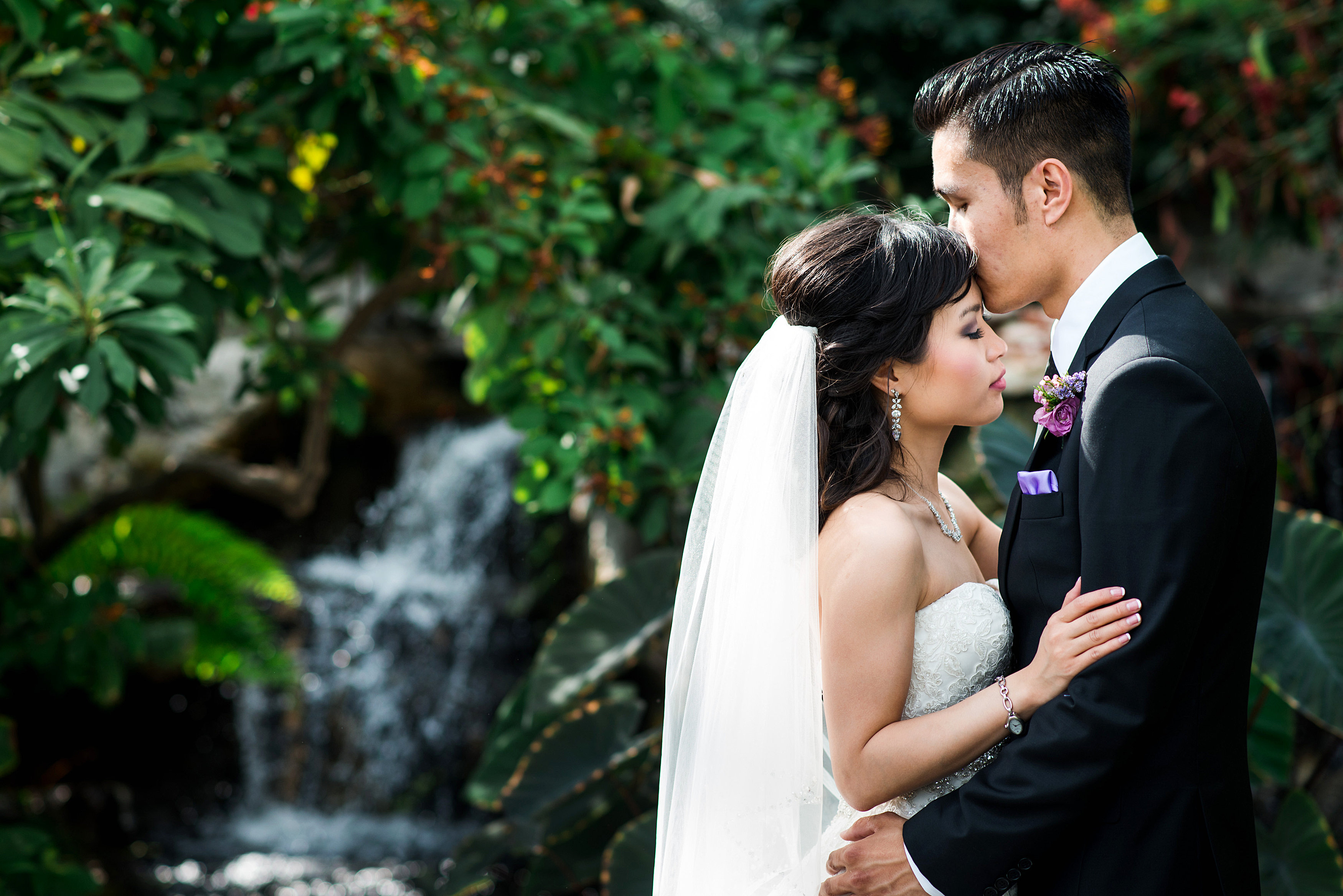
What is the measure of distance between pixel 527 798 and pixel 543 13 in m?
2.49

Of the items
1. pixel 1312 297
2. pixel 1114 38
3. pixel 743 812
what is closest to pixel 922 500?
pixel 743 812

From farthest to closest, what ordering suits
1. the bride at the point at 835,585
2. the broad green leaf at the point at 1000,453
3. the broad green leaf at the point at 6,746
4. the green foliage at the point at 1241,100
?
the green foliage at the point at 1241,100
the broad green leaf at the point at 6,746
the broad green leaf at the point at 1000,453
the bride at the point at 835,585

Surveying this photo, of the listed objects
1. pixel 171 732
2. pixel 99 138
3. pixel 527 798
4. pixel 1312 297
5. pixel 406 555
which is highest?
pixel 99 138

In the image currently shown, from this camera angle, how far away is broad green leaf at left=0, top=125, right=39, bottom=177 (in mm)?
2219

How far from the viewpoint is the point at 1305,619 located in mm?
2695

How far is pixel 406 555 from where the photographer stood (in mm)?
7113

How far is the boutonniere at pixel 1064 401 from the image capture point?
5.31ft

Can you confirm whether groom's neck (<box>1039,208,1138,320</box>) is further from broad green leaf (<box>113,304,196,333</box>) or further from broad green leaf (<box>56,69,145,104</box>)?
broad green leaf (<box>56,69,145,104</box>)

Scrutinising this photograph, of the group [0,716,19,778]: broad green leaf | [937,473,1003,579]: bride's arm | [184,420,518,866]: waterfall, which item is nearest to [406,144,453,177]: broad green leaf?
[937,473,1003,579]: bride's arm

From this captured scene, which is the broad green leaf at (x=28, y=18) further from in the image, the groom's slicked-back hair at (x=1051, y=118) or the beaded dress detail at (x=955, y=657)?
the beaded dress detail at (x=955, y=657)

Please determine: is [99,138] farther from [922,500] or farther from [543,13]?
[922,500]

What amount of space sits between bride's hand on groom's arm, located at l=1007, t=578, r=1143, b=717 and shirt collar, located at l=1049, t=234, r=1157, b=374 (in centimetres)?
43

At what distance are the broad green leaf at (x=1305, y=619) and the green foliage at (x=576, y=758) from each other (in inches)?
67.1

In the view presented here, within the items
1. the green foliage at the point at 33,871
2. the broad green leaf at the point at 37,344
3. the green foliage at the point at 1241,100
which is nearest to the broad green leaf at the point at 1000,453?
the broad green leaf at the point at 37,344
